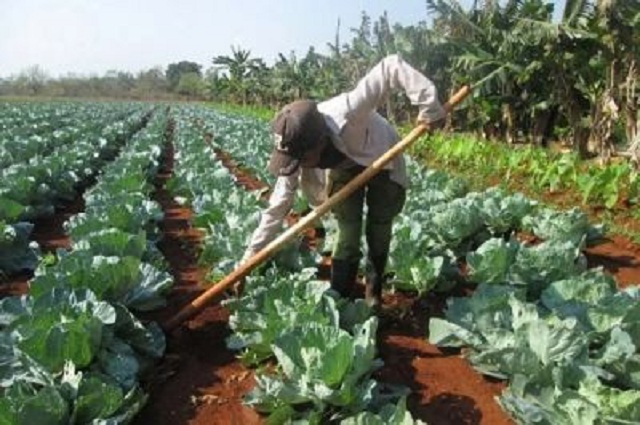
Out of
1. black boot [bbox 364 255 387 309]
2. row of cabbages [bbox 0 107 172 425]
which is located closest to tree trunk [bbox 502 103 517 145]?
black boot [bbox 364 255 387 309]

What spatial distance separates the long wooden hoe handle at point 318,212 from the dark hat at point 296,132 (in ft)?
1.10

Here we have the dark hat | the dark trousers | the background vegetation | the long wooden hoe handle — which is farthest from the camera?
the background vegetation

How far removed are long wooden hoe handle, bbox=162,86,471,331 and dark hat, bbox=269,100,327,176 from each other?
0.33 m

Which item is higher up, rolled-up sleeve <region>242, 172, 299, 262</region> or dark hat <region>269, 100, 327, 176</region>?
dark hat <region>269, 100, 327, 176</region>

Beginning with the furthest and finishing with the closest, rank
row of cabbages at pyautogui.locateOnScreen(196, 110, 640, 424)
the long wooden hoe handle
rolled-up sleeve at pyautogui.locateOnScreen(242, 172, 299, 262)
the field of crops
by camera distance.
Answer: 1. rolled-up sleeve at pyautogui.locateOnScreen(242, 172, 299, 262)
2. the long wooden hoe handle
3. the field of crops
4. row of cabbages at pyautogui.locateOnScreen(196, 110, 640, 424)

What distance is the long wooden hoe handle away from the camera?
377cm

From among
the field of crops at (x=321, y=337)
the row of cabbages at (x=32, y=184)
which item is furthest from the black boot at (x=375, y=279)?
the row of cabbages at (x=32, y=184)

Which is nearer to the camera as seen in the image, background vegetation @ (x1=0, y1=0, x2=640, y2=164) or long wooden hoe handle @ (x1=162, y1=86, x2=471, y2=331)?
long wooden hoe handle @ (x1=162, y1=86, x2=471, y2=331)

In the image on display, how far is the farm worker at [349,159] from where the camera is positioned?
11.8 ft

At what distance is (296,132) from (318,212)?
571 mm

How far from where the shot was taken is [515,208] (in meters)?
6.43

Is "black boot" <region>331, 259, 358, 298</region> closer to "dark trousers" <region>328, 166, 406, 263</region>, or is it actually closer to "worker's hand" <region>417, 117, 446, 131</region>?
"dark trousers" <region>328, 166, 406, 263</region>

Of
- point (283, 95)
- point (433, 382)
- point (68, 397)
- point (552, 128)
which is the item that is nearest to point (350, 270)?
point (433, 382)

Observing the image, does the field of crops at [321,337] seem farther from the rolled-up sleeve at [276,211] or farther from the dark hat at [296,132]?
the dark hat at [296,132]
